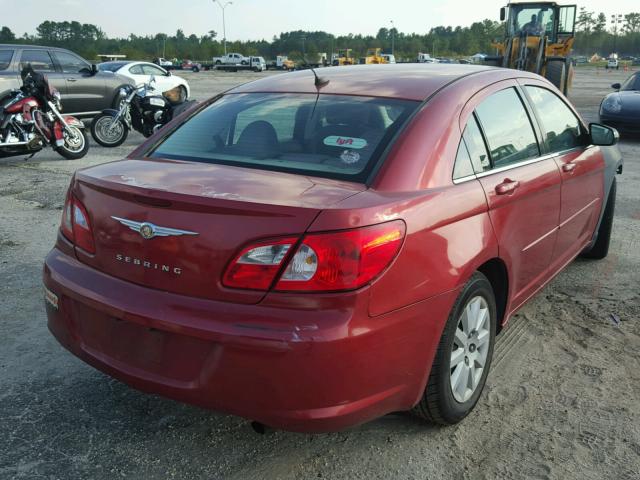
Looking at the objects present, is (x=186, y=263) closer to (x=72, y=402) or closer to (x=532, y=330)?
(x=72, y=402)

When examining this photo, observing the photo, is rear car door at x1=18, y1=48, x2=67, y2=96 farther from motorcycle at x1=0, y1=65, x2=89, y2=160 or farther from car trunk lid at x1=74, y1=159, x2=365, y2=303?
car trunk lid at x1=74, y1=159, x2=365, y2=303

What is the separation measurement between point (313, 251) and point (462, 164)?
0.98 m

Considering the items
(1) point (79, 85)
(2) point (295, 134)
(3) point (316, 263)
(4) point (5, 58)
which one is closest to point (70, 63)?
(1) point (79, 85)

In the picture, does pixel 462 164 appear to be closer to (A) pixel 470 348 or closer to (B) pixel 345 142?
(B) pixel 345 142

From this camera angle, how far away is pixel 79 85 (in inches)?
516

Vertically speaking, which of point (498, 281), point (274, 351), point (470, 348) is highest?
point (274, 351)

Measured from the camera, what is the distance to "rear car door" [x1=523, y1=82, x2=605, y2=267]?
3.86 meters

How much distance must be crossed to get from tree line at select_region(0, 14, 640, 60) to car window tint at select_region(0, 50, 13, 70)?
89858mm

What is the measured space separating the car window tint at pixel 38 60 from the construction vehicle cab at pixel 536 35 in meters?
11.7

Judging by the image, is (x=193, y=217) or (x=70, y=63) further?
(x=70, y=63)

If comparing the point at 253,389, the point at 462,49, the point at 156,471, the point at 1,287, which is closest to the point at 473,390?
the point at 253,389

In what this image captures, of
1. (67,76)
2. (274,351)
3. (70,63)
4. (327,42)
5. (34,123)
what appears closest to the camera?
(274,351)

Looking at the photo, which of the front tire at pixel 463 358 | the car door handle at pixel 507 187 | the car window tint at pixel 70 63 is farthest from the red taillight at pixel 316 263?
the car window tint at pixel 70 63

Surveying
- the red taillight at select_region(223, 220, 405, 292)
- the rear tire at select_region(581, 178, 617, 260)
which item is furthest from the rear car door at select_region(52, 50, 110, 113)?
the red taillight at select_region(223, 220, 405, 292)
